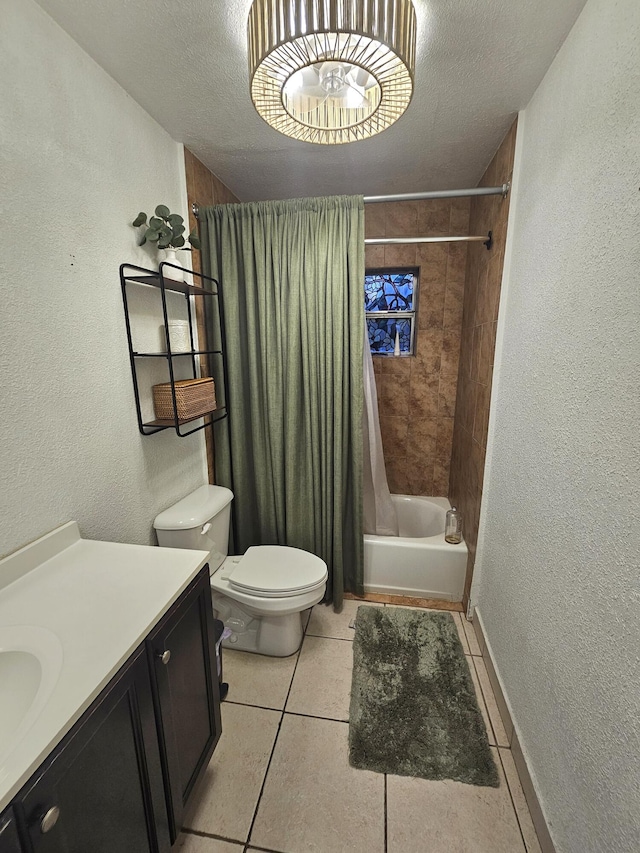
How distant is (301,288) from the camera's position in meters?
1.78

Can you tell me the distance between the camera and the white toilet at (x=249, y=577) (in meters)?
1.54

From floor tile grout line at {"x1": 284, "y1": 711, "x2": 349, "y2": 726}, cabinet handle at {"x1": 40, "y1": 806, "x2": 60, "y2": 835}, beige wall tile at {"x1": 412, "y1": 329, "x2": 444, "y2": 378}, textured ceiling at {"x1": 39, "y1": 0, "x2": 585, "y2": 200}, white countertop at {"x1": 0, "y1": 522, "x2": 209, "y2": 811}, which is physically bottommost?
floor tile grout line at {"x1": 284, "y1": 711, "x2": 349, "y2": 726}

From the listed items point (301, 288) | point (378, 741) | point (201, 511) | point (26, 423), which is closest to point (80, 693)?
point (26, 423)

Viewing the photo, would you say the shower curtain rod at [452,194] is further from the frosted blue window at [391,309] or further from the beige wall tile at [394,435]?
the beige wall tile at [394,435]

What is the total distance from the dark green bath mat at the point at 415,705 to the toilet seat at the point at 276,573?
0.47m

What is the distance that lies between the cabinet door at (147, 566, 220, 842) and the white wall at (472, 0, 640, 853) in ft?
3.35

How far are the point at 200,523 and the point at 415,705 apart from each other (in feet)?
3.84

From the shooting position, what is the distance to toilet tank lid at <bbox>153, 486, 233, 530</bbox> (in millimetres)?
1496

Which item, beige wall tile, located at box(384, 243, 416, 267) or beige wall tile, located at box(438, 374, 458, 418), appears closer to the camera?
beige wall tile, located at box(384, 243, 416, 267)

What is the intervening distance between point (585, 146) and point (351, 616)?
2153mm

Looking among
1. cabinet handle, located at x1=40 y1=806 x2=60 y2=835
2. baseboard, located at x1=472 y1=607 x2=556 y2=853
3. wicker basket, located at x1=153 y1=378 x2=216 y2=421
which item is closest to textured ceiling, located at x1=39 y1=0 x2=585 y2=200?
wicker basket, located at x1=153 y1=378 x2=216 y2=421

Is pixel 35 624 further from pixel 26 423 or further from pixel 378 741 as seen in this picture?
pixel 378 741

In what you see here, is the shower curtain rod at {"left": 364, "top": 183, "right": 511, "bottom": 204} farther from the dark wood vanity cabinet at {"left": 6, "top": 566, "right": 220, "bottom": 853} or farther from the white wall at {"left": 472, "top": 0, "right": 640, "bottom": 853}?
the dark wood vanity cabinet at {"left": 6, "top": 566, "right": 220, "bottom": 853}

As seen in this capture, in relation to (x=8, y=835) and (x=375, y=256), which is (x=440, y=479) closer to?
(x=375, y=256)
